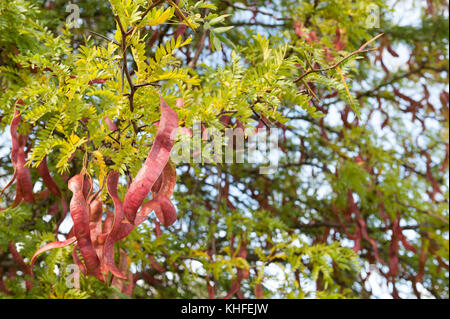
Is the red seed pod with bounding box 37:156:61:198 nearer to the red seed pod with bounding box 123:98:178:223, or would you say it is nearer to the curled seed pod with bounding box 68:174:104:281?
the curled seed pod with bounding box 68:174:104:281

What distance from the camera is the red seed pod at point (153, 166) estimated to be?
801 millimetres

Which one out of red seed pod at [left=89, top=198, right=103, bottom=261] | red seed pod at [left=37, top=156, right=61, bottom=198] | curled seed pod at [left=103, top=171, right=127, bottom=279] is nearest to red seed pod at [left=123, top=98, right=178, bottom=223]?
curled seed pod at [left=103, top=171, right=127, bottom=279]

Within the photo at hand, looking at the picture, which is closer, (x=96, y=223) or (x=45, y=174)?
(x=96, y=223)

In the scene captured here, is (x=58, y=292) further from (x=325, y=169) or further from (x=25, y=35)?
(x=325, y=169)

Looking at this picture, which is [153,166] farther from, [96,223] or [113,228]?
[96,223]

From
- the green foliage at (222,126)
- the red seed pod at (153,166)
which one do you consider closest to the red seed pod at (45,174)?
the green foliage at (222,126)

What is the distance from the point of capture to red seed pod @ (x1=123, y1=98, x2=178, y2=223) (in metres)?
0.80

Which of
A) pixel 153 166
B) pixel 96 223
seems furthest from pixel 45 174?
pixel 153 166

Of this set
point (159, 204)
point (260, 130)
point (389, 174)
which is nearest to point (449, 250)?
point (389, 174)

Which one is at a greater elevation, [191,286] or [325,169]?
[325,169]

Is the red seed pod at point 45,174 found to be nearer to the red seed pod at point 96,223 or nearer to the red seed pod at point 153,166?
the red seed pod at point 96,223

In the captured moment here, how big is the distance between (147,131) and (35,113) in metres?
0.24

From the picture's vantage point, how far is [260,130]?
4.33 ft

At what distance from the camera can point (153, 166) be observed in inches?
31.9
